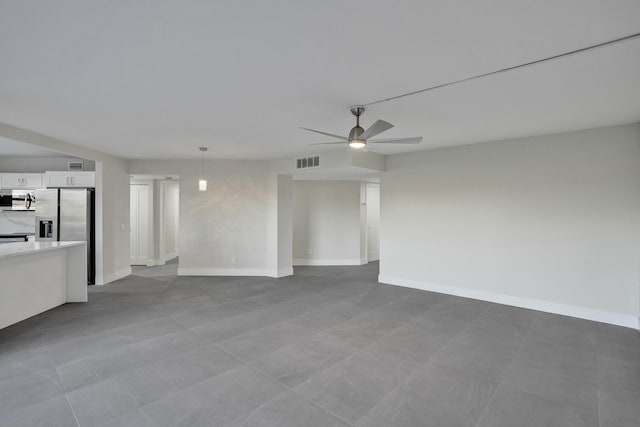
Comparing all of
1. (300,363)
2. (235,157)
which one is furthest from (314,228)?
(300,363)

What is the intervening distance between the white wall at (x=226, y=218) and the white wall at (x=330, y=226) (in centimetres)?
172

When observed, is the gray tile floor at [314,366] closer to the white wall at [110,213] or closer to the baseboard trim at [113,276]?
the baseboard trim at [113,276]

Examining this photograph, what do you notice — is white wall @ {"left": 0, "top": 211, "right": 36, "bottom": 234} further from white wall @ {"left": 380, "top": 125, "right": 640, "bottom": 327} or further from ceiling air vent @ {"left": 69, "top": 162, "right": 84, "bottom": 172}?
white wall @ {"left": 380, "top": 125, "right": 640, "bottom": 327}

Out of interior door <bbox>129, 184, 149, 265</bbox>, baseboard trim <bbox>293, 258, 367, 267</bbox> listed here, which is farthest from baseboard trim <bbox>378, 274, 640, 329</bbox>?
interior door <bbox>129, 184, 149, 265</bbox>

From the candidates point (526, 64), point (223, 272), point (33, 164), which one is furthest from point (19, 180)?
point (526, 64)

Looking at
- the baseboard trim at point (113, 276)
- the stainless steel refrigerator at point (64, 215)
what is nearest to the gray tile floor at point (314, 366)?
the baseboard trim at point (113, 276)

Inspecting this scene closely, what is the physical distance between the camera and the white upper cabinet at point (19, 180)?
20.1 ft

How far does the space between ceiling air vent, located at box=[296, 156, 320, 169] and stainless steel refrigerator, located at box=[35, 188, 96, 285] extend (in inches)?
161

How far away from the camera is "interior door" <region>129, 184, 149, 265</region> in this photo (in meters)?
8.18

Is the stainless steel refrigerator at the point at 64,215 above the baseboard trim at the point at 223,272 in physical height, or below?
above

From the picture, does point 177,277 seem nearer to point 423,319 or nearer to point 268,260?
point 268,260

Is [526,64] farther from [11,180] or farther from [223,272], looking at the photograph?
[11,180]

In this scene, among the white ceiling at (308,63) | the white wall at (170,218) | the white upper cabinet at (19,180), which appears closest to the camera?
the white ceiling at (308,63)

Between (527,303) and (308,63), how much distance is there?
478 centimetres
